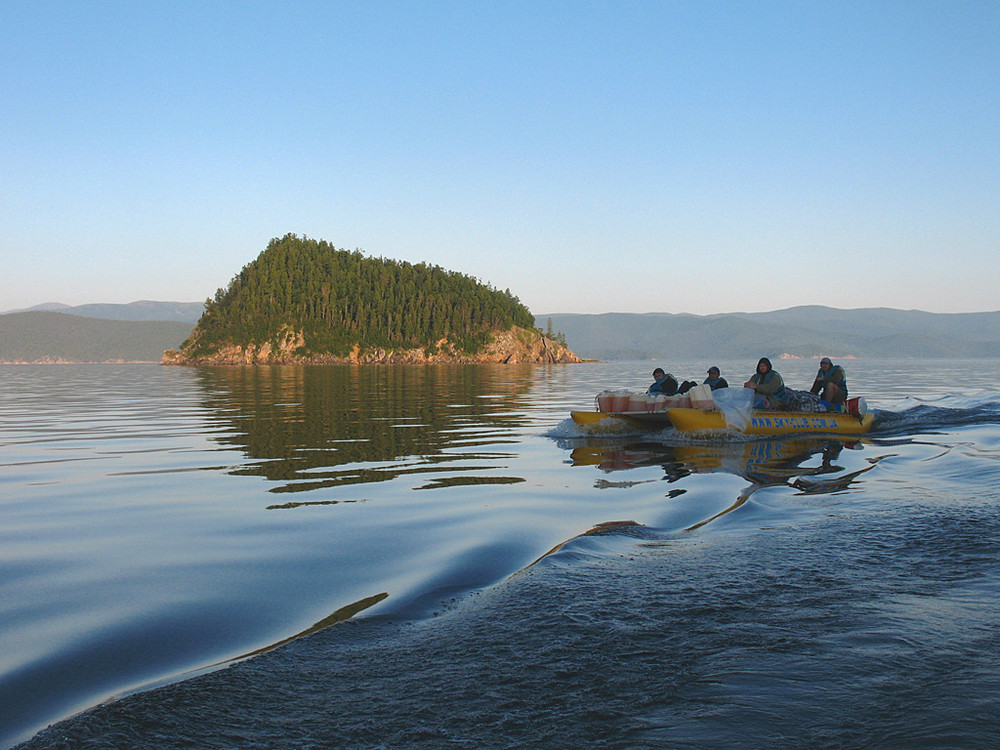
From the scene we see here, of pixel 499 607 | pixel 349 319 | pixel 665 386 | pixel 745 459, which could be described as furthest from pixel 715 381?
pixel 349 319

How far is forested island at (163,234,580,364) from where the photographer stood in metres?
164

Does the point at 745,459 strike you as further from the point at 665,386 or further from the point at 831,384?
the point at 831,384

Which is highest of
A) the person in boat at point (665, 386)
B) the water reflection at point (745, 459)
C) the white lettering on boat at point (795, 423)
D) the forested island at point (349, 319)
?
the forested island at point (349, 319)

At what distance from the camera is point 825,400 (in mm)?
19953

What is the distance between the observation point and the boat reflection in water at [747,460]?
38.2 feet

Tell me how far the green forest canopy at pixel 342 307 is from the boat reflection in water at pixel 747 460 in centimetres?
15102

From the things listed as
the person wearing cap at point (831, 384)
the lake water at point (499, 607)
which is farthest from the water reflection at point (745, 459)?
the person wearing cap at point (831, 384)

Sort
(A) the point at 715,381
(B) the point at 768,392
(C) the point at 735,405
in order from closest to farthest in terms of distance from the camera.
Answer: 1. (C) the point at 735,405
2. (B) the point at 768,392
3. (A) the point at 715,381

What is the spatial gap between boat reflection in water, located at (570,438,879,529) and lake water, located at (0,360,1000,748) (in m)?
0.17

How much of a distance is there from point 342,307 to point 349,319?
135 inches

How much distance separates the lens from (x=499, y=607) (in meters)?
5.36

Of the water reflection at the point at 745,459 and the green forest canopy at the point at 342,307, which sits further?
the green forest canopy at the point at 342,307

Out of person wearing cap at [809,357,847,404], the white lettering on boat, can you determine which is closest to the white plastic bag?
the white lettering on boat

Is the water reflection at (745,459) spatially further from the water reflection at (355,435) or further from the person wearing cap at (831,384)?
the water reflection at (355,435)
